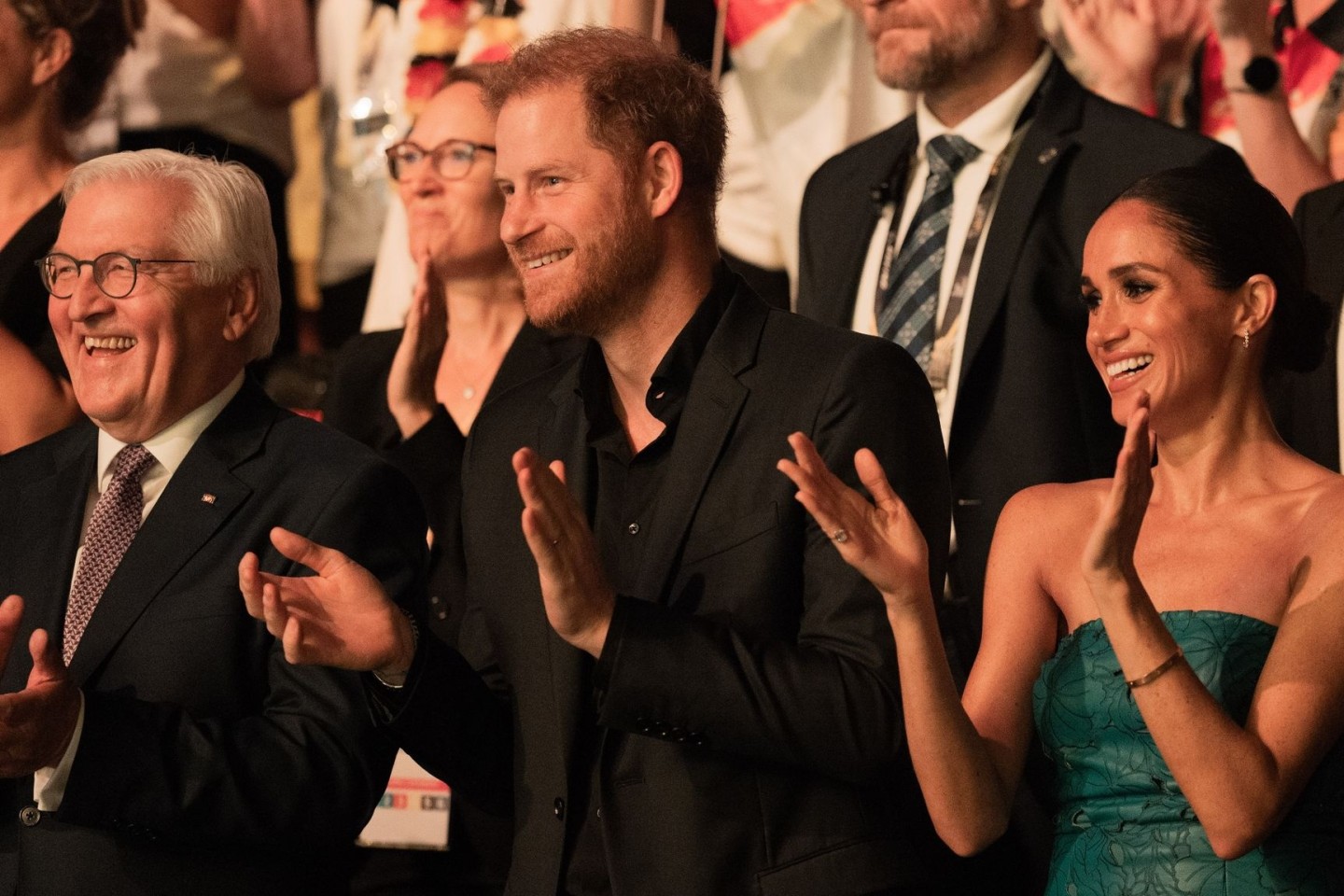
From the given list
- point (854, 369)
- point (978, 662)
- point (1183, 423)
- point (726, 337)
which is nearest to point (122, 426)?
point (726, 337)

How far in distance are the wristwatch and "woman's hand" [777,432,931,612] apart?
5.73 feet

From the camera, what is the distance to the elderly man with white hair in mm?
2213

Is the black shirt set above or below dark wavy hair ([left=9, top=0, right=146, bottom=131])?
below

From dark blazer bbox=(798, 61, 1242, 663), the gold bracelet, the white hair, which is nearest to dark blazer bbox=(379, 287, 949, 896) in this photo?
the gold bracelet

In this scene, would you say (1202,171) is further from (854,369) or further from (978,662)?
(978,662)

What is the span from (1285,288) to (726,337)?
29.1 inches

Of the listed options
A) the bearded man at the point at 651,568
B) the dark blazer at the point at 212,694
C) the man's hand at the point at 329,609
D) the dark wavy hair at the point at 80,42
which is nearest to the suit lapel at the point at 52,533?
the dark blazer at the point at 212,694

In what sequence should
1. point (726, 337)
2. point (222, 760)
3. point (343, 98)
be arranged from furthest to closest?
point (343, 98) → point (726, 337) → point (222, 760)

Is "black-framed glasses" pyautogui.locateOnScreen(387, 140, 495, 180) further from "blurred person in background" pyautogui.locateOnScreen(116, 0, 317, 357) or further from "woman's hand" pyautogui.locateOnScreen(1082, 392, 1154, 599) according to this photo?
"woman's hand" pyautogui.locateOnScreen(1082, 392, 1154, 599)

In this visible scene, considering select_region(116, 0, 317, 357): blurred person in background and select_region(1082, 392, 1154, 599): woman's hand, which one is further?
select_region(116, 0, 317, 357): blurred person in background

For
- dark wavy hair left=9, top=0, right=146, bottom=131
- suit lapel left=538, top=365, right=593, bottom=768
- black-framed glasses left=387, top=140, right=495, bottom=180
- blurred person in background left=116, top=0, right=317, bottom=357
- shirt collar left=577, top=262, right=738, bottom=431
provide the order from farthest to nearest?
1. blurred person in background left=116, top=0, right=317, bottom=357
2. dark wavy hair left=9, top=0, right=146, bottom=131
3. black-framed glasses left=387, top=140, right=495, bottom=180
4. shirt collar left=577, top=262, right=738, bottom=431
5. suit lapel left=538, top=365, right=593, bottom=768

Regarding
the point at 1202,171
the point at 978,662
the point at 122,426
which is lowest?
the point at 978,662

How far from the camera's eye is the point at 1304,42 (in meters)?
3.40

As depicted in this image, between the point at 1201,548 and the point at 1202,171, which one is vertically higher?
the point at 1202,171
